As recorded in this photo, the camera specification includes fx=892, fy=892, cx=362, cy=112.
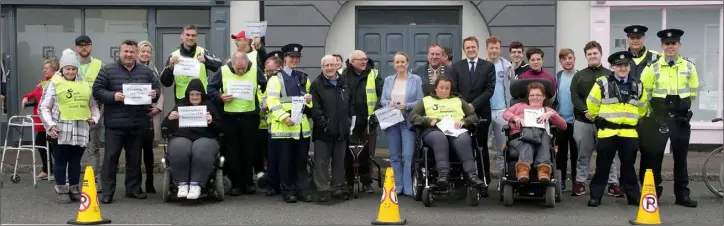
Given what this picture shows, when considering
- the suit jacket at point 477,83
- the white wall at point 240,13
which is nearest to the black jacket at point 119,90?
the suit jacket at point 477,83

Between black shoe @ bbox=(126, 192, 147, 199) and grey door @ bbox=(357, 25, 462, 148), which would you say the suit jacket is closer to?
black shoe @ bbox=(126, 192, 147, 199)

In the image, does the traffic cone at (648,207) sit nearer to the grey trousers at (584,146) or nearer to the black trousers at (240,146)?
the grey trousers at (584,146)

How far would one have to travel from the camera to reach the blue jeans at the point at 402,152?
1012 centimetres

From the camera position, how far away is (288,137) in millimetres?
9719

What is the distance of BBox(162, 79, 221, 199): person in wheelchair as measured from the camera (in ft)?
31.0

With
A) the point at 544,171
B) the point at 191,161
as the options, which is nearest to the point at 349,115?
the point at 191,161

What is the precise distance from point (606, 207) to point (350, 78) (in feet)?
10.3

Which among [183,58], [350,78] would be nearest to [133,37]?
[183,58]

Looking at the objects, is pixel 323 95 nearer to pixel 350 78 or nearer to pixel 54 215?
pixel 350 78

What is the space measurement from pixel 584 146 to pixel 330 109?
295 centimetres

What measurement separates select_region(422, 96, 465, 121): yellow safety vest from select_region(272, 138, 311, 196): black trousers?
142 cm

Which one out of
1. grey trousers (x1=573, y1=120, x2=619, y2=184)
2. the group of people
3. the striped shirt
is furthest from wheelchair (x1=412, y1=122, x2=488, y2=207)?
the striped shirt

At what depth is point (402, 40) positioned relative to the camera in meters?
14.5

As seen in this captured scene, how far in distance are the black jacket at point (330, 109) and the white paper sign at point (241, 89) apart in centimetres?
68
